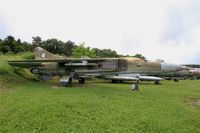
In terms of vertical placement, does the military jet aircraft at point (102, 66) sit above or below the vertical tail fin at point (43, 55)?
below

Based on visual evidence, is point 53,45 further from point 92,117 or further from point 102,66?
point 92,117

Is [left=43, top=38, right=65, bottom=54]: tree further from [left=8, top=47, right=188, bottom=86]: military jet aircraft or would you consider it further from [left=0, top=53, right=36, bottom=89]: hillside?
[left=8, top=47, right=188, bottom=86]: military jet aircraft

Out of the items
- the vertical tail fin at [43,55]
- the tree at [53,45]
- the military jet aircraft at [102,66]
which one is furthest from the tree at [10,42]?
the military jet aircraft at [102,66]

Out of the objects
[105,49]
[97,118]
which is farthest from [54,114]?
[105,49]

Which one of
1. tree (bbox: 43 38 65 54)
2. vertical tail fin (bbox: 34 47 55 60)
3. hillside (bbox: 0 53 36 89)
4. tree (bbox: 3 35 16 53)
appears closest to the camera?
hillside (bbox: 0 53 36 89)

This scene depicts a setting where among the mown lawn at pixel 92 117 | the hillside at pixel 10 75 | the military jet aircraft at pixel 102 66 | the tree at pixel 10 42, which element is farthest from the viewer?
the tree at pixel 10 42

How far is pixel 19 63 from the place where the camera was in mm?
18781

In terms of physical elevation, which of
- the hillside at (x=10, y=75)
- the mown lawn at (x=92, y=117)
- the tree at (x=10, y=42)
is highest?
the tree at (x=10, y=42)

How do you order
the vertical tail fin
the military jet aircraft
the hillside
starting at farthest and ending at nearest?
the vertical tail fin, the military jet aircraft, the hillside

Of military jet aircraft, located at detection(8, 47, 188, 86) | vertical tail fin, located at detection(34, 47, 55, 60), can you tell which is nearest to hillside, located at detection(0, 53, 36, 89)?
military jet aircraft, located at detection(8, 47, 188, 86)

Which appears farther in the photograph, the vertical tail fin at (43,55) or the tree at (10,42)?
the tree at (10,42)

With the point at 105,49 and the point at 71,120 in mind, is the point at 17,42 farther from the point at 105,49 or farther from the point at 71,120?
the point at 71,120

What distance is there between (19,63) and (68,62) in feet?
12.2

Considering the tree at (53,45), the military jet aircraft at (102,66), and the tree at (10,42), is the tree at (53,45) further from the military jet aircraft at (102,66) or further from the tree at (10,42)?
the military jet aircraft at (102,66)
